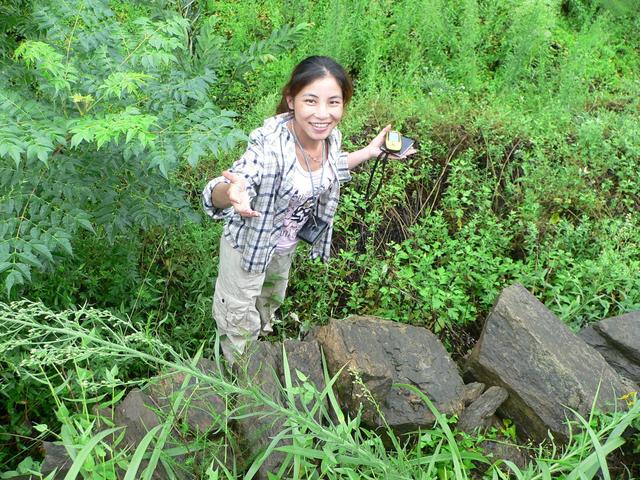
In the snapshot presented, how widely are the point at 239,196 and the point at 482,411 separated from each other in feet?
5.01

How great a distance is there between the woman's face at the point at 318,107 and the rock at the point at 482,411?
1421 mm

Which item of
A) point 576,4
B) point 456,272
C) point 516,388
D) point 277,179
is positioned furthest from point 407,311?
point 576,4

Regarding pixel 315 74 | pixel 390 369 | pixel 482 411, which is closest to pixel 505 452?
pixel 482 411

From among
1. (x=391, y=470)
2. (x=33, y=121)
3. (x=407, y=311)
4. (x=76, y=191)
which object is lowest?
(x=407, y=311)

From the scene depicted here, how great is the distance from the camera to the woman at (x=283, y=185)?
2724mm

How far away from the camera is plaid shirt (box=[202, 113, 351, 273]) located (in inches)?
107

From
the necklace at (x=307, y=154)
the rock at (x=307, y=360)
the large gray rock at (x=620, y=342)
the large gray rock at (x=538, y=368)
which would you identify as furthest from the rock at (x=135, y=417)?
the large gray rock at (x=620, y=342)

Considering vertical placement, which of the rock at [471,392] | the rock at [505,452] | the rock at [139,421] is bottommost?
the rock at [505,452]

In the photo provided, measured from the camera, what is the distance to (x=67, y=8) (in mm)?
2793

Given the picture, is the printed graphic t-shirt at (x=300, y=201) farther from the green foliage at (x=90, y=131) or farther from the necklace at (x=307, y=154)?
the green foliage at (x=90, y=131)

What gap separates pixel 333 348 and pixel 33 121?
5.18 ft

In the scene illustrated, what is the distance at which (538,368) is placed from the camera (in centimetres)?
310

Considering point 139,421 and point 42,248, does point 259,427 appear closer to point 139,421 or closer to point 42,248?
point 139,421

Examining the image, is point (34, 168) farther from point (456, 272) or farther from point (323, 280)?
point (456, 272)
